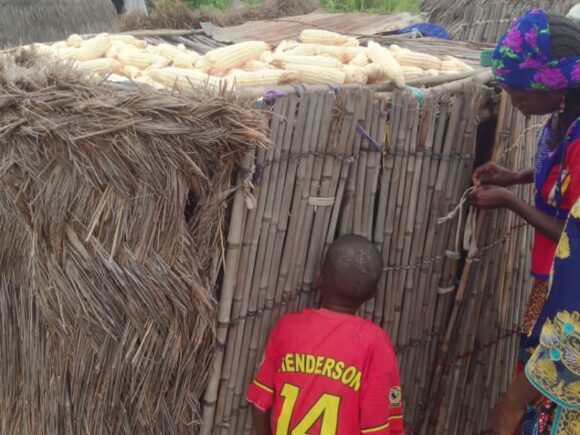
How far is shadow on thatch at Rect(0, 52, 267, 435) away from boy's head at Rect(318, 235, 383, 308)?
41 cm

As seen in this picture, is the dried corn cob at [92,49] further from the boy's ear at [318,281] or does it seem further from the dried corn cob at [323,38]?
the boy's ear at [318,281]

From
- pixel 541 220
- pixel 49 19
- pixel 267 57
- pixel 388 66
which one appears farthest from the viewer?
pixel 49 19

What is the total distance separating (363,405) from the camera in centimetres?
211

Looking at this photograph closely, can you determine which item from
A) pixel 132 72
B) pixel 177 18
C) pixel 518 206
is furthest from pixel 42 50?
pixel 177 18

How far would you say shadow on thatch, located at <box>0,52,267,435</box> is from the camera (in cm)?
183

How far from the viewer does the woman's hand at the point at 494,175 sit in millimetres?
2488

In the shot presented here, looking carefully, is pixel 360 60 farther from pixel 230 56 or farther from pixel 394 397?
pixel 394 397

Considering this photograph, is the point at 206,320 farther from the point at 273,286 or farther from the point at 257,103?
A: the point at 257,103

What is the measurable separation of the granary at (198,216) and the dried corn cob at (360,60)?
3 centimetres

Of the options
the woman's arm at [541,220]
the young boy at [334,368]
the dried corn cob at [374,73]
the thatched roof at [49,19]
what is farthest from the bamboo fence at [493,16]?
the thatched roof at [49,19]

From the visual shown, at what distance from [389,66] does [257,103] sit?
2.27ft

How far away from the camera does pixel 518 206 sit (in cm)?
221

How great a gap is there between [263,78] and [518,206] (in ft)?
3.35

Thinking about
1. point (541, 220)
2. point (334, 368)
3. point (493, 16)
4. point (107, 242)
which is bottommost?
point (334, 368)
